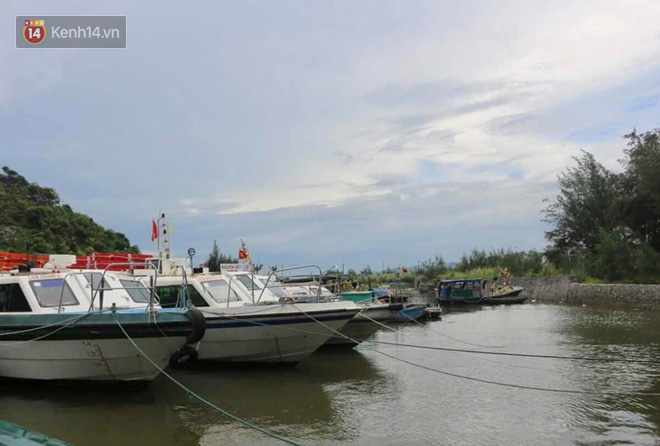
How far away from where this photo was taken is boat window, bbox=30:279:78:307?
10695 mm

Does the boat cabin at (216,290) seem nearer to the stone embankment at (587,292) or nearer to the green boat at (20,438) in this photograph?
the green boat at (20,438)

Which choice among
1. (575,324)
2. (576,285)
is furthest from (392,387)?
(576,285)

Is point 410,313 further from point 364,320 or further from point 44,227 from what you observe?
point 44,227

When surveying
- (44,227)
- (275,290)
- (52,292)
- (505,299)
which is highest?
(44,227)

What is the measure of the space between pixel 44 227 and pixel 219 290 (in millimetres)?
25639

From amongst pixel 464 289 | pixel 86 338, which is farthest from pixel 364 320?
pixel 464 289

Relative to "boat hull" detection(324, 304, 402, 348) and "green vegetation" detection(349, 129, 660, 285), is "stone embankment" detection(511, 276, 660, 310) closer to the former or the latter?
"green vegetation" detection(349, 129, 660, 285)

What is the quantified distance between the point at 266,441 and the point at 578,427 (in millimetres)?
4810

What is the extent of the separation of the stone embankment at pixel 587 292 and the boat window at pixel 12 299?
94.1 ft

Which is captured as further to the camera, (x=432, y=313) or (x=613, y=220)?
(x=613, y=220)

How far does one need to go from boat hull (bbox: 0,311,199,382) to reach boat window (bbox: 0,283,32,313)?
0.52 metres

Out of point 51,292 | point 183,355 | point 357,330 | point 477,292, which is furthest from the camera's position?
point 477,292

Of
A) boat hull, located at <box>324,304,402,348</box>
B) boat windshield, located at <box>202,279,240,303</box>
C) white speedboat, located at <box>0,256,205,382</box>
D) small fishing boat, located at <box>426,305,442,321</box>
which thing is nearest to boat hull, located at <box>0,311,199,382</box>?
white speedboat, located at <box>0,256,205,382</box>

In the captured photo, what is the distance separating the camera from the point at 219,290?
13953 mm
